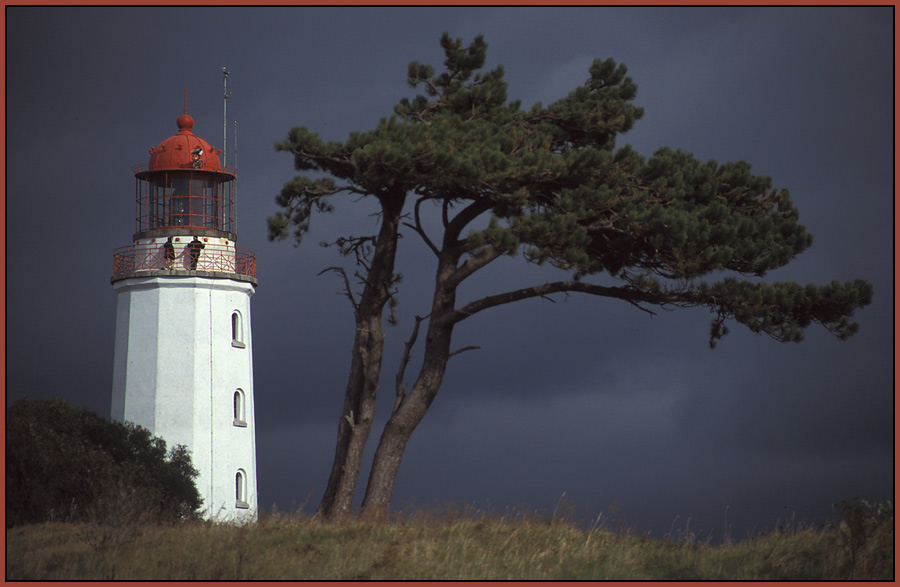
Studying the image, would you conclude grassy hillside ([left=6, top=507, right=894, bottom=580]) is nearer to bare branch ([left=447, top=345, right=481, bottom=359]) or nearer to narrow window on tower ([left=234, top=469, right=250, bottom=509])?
bare branch ([left=447, top=345, right=481, bottom=359])

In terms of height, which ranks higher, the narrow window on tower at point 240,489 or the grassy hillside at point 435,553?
the narrow window on tower at point 240,489

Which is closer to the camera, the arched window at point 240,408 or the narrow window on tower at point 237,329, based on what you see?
the arched window at point 240,408

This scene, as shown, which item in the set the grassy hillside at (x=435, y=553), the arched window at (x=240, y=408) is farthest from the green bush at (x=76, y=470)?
the arched window at (x=240, y=408)

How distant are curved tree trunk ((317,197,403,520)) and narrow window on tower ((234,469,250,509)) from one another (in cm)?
1039

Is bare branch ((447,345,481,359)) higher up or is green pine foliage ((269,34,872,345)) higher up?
green pine foliage ((269,34,872,345))

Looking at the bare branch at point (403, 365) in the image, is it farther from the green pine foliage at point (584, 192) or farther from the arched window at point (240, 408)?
the arched window at point (240, 408)

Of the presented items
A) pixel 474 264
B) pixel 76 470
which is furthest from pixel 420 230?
pixel 76 470

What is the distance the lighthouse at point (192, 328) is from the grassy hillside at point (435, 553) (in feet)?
39.6

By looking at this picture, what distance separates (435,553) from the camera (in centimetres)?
1797

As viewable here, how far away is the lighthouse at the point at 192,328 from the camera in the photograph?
32.5m

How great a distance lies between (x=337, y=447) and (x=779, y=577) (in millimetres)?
9154

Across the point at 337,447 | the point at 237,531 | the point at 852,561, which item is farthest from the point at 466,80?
the point at 852,561

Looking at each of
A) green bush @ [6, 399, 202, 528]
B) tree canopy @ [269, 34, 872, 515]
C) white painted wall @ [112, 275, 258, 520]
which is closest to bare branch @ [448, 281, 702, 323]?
tree canopy @ [269, 34, 872, 515]

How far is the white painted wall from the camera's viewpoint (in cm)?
3241
